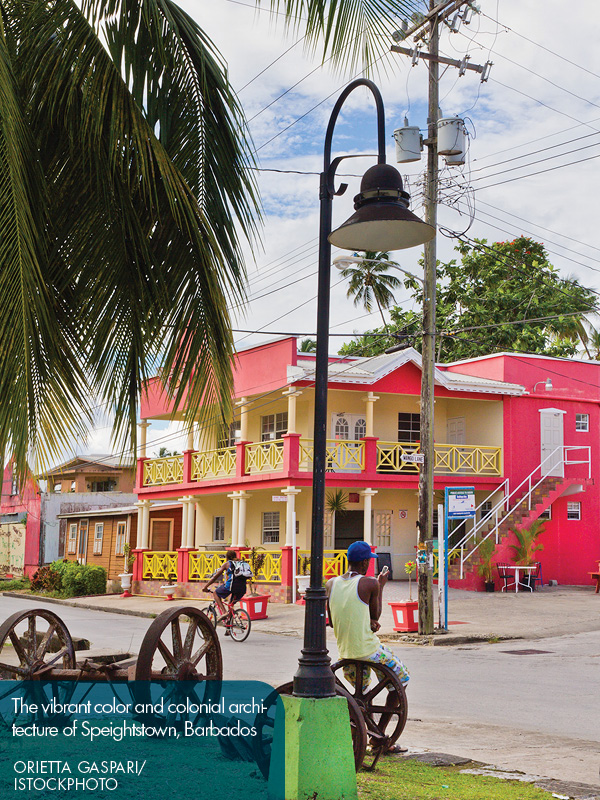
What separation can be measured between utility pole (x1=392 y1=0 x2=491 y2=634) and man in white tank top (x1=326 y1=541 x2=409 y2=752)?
10.7m

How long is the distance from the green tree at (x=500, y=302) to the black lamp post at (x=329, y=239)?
106 feet

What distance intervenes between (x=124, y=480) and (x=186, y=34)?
1800 inches

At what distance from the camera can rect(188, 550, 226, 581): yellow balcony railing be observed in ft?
92.4

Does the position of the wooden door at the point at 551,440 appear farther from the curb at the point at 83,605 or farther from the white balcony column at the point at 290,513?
the curb at the point at 83,605

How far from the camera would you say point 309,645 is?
552cm

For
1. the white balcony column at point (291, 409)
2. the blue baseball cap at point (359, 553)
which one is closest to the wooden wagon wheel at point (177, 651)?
the blue baseball cap at point (359, 553)

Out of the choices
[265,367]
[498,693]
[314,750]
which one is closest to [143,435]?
[265,367]

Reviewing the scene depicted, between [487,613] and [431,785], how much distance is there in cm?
1628

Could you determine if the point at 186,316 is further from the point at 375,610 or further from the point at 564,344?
the point at 564,344

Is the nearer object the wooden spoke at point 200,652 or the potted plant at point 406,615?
the wooden spoke at point 200,652

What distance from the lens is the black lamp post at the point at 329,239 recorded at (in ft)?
18.4

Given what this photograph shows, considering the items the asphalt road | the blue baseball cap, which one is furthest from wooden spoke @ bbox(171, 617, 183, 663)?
the asphalt road

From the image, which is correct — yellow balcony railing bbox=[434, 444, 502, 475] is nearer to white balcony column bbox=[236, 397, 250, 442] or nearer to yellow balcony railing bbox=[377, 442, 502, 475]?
yellow balcony railing bbox=[377, 442, 502, 475]

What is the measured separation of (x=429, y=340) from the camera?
18344 millimetres
